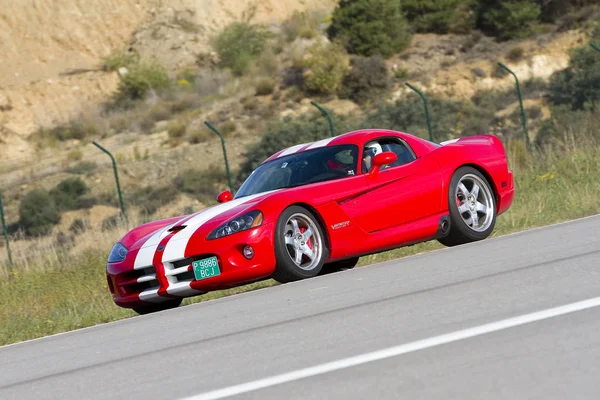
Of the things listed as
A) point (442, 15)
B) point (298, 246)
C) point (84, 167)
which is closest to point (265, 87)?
point (84, 167)

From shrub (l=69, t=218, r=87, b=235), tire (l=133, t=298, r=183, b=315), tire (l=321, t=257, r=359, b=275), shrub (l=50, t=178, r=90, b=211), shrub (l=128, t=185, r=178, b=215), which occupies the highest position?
tire (l=133, t=298, r=183, b=315)

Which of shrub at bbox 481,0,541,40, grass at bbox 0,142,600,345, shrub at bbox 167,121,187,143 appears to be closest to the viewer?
grass at bbox 0,142,600,345

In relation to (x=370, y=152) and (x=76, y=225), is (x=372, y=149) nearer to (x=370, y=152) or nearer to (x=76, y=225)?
(x=370, y=152)

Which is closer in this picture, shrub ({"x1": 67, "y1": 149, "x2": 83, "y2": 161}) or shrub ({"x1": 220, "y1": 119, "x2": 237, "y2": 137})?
shrub ({"x1": 220, "y1": 119, "x2": 237, "y2": 137})

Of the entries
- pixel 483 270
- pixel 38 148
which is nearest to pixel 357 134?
pixel 483 270

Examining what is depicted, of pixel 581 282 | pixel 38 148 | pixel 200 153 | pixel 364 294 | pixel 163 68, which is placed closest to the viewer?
pixel 581 282

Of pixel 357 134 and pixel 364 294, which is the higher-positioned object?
pixel 357 134

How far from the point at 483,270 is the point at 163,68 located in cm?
4596

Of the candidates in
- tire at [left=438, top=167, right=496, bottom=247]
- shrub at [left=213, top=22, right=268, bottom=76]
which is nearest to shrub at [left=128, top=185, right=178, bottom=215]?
tire at [left=438, top=167, right=496, bottom=247]

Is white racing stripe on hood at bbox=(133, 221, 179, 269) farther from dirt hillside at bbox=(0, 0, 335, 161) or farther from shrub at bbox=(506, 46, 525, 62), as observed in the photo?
dirt hillside at bbox=(0, 0, 335, 161)

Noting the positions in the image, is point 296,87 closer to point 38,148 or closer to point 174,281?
point 38,148

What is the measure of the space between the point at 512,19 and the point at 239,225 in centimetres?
3645

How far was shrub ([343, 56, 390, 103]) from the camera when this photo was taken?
40.5 meters

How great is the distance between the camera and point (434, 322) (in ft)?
19.8
